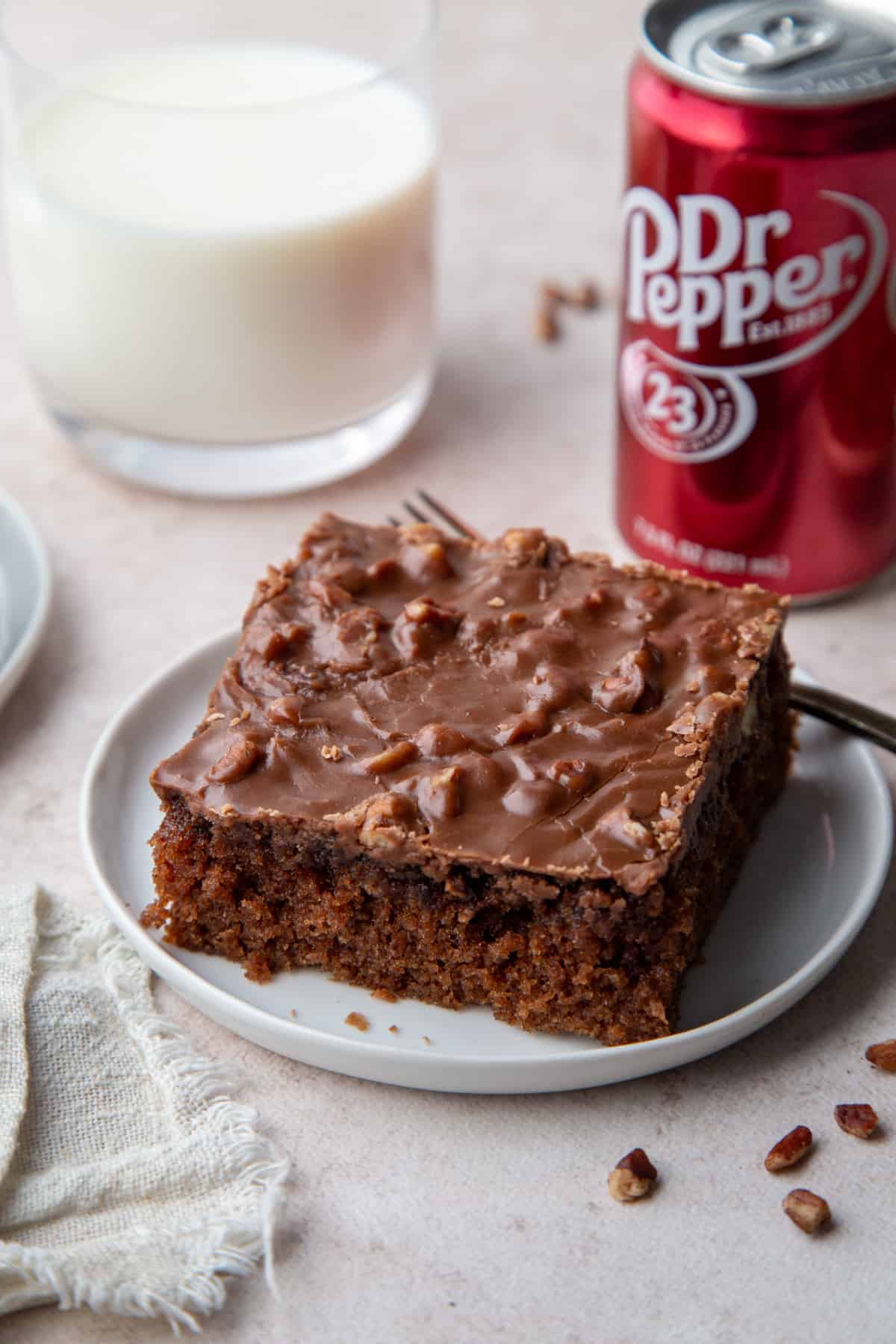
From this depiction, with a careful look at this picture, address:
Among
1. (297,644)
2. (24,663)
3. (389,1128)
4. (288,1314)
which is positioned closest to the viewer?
(288,1314)

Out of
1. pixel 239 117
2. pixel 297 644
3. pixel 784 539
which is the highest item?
pixel 239 117

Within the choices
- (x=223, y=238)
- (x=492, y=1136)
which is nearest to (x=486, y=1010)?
(x=492, y=1136)

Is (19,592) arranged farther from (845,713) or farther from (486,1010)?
(845,713)

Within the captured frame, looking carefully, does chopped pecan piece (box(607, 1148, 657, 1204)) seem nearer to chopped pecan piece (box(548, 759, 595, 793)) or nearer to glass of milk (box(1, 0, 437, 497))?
chopped pecan piece (box(548, 759, 595, 793))

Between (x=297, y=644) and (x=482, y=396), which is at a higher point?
(x=297, y=644)

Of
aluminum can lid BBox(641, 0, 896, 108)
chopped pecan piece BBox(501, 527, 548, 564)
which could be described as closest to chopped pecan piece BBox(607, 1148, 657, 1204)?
chopped pecan piece BBox(501, 527, 548, 564)

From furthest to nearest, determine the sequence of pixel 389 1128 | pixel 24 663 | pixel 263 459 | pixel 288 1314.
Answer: pixel 263 459, pixel 24 663, pixel 389 1128, pixel 288 1314

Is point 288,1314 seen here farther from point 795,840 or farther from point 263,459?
point 263,459

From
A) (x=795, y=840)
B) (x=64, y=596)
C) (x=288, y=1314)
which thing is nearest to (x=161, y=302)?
(x=64, y=596)

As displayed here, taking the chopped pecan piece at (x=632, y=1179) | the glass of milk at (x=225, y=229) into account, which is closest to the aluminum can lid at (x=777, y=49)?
the glass of milk at (x=225, y=229)
